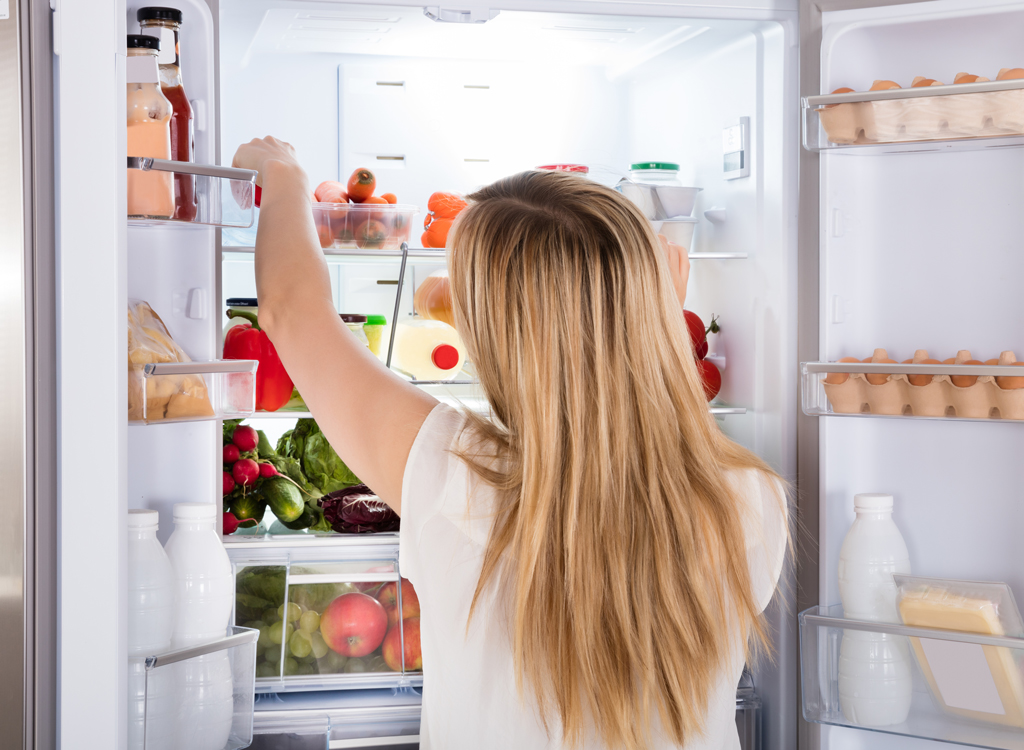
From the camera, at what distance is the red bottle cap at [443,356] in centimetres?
173

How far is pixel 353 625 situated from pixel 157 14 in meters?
1.12

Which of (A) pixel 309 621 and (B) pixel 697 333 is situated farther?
(B) pixel 697 333

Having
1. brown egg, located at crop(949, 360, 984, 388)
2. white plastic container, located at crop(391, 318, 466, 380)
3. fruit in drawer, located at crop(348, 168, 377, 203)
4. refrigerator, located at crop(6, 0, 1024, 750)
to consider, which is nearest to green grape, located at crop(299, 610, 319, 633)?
refrigerator, located at crop(6, 0, 1024, 750)

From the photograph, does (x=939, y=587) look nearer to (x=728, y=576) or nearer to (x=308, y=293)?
(x=728, y=576)

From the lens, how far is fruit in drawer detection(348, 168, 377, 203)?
5.58 feet

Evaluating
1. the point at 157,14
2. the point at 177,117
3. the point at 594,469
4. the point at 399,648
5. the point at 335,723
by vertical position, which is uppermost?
the point at 157,14

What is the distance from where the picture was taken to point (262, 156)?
1302mm

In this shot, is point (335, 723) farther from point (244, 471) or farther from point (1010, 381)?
point (1010, 381)

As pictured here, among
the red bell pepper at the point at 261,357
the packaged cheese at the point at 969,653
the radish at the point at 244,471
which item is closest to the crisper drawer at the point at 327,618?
the radish at the point at 244,471

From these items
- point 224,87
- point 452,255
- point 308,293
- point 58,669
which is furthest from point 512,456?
point 224,87

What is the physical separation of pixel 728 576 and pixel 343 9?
1.22 metres

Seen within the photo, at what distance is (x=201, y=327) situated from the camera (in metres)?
1.46

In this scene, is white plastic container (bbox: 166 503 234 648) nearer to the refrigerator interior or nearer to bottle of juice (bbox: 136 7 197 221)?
bottle of juice (bbox: 136 7 197 221)

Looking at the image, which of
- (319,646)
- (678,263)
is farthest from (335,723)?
(678,263)
